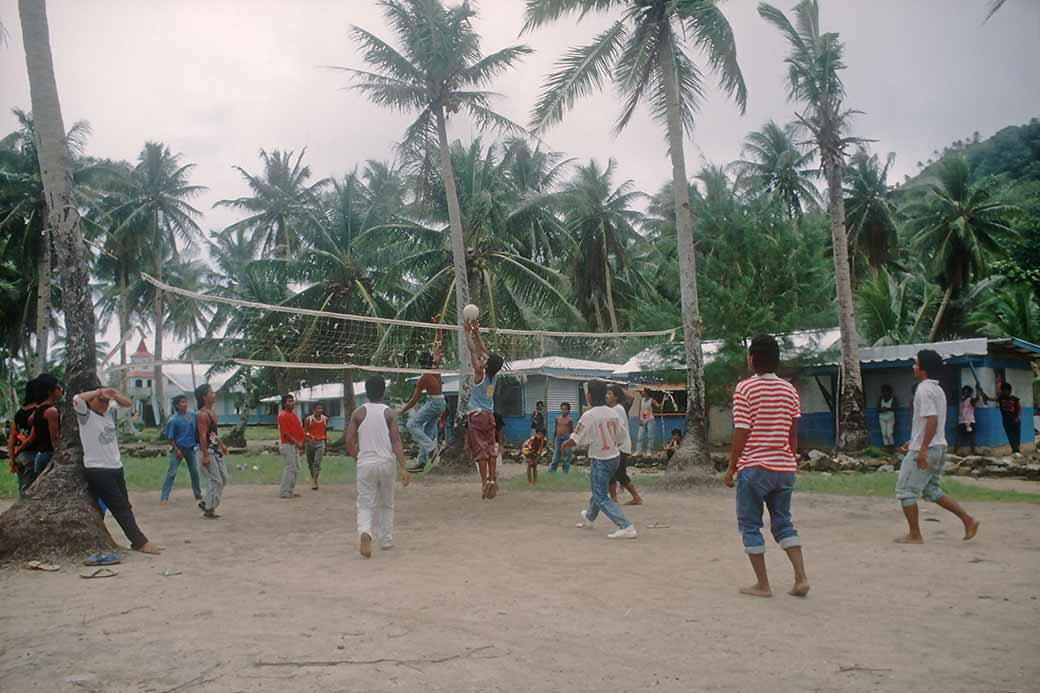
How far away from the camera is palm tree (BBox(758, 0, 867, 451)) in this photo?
1778 cm

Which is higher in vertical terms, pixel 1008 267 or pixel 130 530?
pixel 1008 267

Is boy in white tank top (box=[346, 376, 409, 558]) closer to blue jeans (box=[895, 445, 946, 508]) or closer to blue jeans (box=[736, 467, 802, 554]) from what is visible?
blue jeans (box=[736, 467, 802, 554])

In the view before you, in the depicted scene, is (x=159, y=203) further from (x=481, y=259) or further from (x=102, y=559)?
(x=102, y=559)

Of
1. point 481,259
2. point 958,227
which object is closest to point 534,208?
point 481,259

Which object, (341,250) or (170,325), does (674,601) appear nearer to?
(341,250)

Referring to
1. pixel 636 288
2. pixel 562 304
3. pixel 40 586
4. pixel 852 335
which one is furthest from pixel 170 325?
pixel 40 586

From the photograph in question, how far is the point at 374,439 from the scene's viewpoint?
280 inches

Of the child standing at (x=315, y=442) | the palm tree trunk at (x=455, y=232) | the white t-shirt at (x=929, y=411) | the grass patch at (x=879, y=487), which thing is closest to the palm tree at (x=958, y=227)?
the grass patch at (x=879, y=487)

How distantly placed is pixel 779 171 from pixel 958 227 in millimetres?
7508

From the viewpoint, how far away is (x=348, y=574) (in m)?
6.13

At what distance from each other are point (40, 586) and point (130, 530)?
4.00 ft

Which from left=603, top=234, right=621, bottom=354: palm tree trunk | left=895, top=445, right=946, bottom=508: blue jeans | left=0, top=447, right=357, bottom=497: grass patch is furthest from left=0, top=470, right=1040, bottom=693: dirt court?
left=603, top=234, right=621, bottom=354: palm tree trunk

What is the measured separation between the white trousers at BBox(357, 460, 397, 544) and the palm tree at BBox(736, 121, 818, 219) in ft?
91.4

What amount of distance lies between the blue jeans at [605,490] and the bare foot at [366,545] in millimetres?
2305
